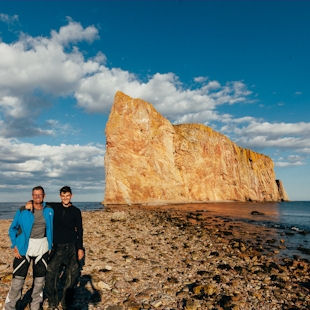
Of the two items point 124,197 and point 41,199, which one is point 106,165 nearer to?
point 124,197

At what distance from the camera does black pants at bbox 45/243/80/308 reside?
5.09 meters

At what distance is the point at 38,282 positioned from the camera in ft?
15.8

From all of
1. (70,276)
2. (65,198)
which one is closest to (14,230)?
(65,198)

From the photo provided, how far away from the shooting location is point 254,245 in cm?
1287

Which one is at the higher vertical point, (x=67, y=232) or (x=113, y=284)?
(x=67, y=232)

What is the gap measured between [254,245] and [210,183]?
61768mm

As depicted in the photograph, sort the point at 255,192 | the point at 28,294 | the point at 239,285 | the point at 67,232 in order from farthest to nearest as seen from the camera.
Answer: the point at 255,192
the point at 239,285
the point at 28,294
the point at 67,232

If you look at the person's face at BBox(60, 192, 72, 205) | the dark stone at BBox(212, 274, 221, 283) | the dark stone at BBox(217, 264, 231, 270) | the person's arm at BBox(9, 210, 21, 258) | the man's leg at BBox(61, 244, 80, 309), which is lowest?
the dark stone at BBox(217, 264, 231, 270)

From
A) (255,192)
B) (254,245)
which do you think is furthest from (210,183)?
(254,245)

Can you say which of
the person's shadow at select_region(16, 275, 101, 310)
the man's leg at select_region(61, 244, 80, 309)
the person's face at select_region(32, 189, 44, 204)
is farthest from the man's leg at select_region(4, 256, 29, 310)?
the person's face at select_region(32, 189, 44, 204)

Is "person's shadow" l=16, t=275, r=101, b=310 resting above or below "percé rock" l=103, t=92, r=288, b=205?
below

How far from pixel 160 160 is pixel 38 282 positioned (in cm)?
5361

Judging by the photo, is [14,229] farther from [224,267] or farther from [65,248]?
[224,267]

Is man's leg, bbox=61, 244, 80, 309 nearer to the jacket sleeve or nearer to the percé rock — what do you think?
the jacket sleeve
